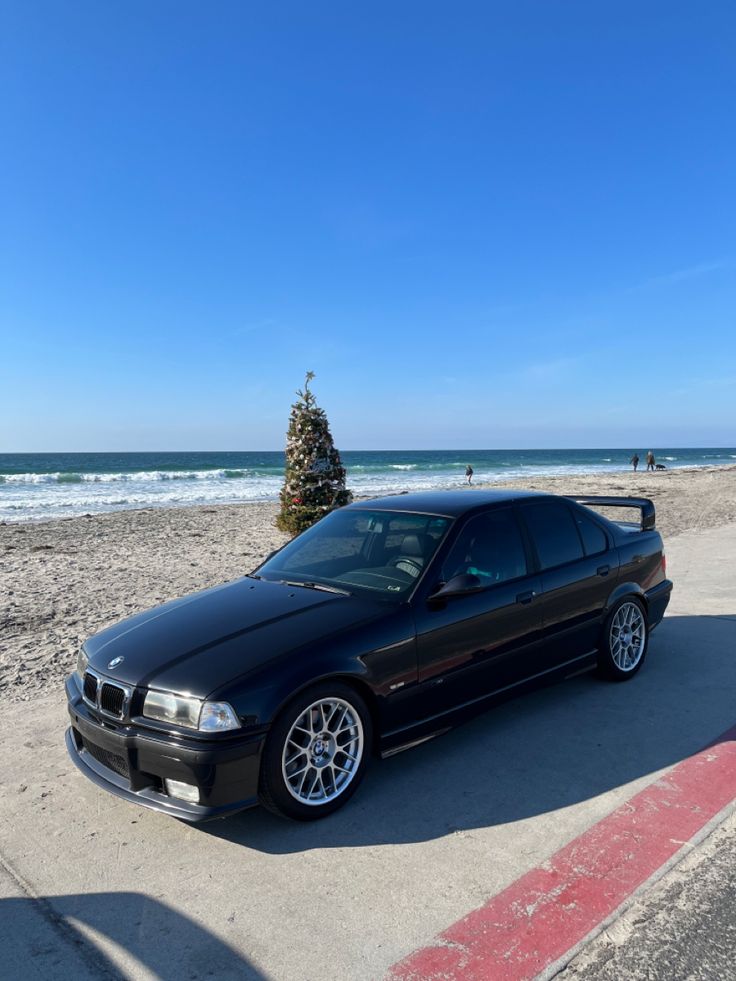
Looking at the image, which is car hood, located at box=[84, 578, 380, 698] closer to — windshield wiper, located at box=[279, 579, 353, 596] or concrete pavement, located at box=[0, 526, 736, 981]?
windshield wiper, located at box=[279, 579, 353, 596]

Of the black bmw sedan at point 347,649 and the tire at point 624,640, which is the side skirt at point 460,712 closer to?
the black bmw sedan at point 347,649

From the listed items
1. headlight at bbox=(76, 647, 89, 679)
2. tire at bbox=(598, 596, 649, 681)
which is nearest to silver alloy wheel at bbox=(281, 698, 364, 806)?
headlight at bbox=(76, 647, 89, 679)

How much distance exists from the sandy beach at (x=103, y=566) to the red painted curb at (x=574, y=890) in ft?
12.9

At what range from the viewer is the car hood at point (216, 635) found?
3.36 meters

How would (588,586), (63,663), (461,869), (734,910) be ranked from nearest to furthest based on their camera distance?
1. (734,910)
2. (461,869)
3. (588,586)
4. (63,663)

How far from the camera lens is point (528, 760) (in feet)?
13.1

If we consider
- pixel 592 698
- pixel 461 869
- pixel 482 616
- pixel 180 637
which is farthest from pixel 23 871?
pixel 592 698

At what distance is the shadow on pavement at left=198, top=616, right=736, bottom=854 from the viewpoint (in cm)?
337

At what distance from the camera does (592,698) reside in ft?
16.3

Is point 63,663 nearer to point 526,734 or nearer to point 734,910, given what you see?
point 526,734

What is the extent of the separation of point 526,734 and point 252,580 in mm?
1979

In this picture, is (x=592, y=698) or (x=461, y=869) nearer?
(x=461, y=869)

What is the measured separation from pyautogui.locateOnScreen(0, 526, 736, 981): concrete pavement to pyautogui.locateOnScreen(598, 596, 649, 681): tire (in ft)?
1.26

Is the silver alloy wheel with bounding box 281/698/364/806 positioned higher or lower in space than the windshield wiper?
lower
